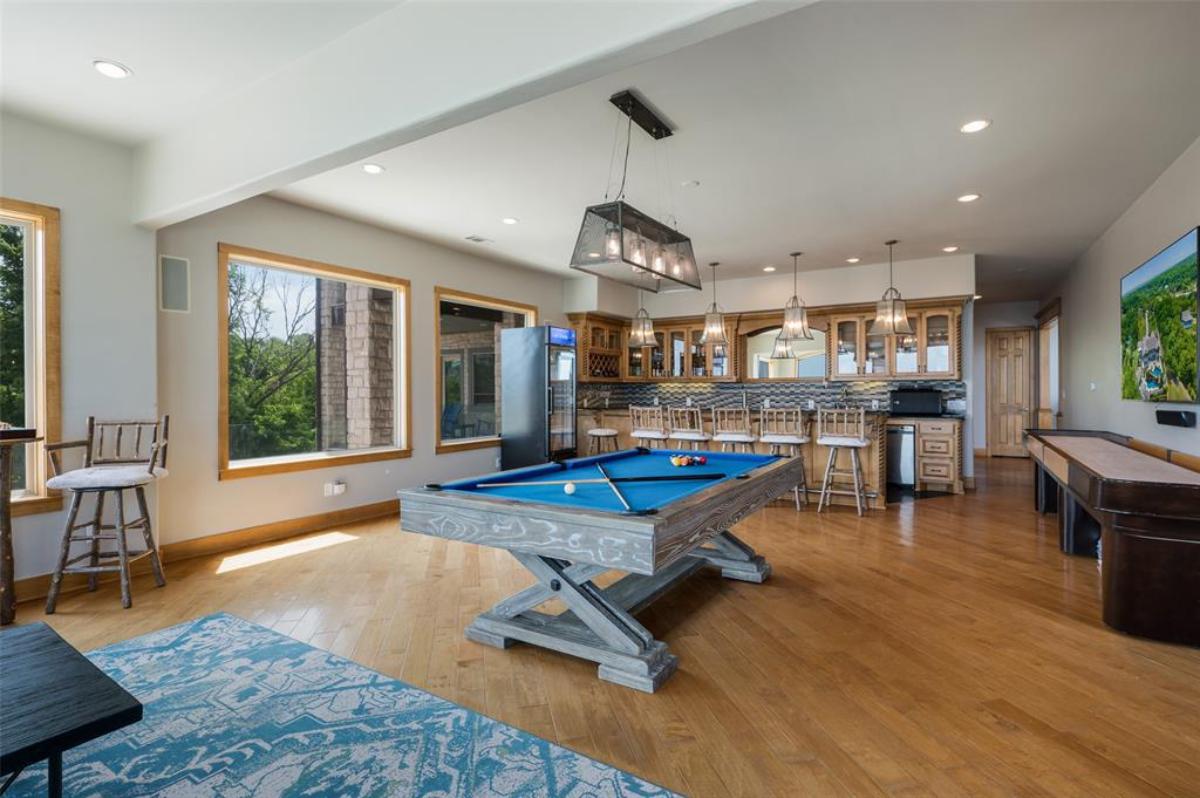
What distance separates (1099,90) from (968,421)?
486 cm

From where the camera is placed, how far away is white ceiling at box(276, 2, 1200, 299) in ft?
8.27

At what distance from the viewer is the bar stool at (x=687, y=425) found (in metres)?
6.57

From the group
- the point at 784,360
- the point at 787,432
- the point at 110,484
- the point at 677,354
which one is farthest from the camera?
the point at 677,354

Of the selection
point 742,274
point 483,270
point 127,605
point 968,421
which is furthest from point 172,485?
point 968,421

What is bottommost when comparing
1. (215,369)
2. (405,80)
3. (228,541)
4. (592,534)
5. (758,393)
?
(228,541)

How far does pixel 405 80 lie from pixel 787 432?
4918mm

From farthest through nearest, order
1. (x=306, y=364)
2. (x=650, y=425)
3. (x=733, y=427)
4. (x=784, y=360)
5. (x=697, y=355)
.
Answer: (x=697, y=355), (x=784, y=360), (x=650, y=425), (x=733, y=427), (x=306, y=364)

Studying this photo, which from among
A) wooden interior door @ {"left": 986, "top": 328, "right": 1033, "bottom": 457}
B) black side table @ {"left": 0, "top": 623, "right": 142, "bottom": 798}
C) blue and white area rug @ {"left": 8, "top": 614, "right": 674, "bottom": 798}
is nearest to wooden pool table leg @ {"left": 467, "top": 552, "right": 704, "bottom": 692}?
blue and white area rug @ {"left": 8, "top": 614, "right": 674, "bottom": 798}

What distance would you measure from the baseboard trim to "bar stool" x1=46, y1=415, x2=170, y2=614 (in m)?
0.11

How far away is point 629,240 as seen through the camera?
305cm

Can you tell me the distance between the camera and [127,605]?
3270 millimetres

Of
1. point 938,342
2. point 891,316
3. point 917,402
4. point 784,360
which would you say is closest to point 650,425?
point 784,360

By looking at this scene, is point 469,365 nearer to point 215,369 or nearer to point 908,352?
point 215,369

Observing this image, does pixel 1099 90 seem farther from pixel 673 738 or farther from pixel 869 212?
pixel 673 738
